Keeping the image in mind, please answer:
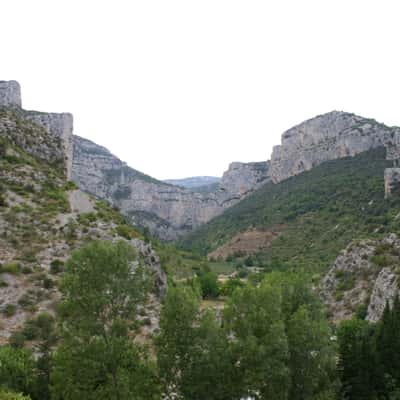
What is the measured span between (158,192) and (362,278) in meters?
139

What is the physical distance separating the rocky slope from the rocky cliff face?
11769 cm

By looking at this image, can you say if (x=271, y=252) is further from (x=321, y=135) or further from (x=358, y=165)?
(x=321, y=135)

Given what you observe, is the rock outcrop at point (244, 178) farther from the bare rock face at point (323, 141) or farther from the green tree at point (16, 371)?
the green tree at point (16, 371)

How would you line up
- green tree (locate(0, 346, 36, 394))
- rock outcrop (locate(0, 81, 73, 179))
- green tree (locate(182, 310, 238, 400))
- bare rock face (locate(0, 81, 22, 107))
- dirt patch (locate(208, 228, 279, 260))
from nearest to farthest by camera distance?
green tree (locate(182, 310, 238, 400)) < green tree (locate(0, 346, 36, 394)) < bare rock face (locate(0, 81, 22, 107)) < rock outcrop (locate(0, 81, 73, 179)) < dirt patch (locate(208, 228, 279, 260))

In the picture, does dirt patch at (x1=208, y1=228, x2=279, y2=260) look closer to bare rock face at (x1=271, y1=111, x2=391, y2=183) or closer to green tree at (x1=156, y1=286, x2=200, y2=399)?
bare rock face at (x1=271, y1=111, x2=391, y2=183)

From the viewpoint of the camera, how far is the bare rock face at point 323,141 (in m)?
109

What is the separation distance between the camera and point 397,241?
117 ft

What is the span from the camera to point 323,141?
415 feet

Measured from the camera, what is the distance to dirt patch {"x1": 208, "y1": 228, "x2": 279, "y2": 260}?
295 feet

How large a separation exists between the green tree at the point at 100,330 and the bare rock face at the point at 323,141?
106 m

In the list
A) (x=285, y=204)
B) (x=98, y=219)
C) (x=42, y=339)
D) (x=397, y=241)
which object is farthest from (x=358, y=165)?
(x=42, y=339)

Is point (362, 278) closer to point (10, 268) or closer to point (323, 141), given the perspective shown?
point (10, 268)

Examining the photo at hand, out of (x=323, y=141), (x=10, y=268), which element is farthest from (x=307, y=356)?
(x=323, y=141)

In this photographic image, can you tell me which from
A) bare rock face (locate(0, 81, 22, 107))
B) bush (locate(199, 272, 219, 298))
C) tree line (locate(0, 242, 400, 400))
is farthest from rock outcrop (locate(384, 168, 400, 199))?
bare rock face (locate(0, 81, 22, 107))
